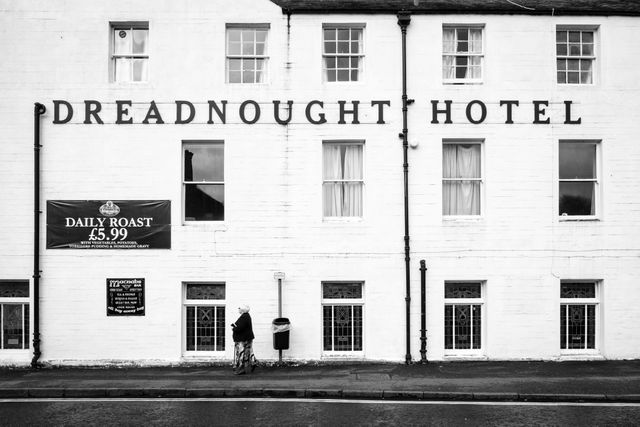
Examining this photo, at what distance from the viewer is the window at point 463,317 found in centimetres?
1424

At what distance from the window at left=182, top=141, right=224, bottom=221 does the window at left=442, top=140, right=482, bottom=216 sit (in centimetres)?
581

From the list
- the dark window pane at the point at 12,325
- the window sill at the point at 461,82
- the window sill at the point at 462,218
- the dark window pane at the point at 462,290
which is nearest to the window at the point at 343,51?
the window sill at the point at 461,82

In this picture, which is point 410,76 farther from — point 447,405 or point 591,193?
point 447,405

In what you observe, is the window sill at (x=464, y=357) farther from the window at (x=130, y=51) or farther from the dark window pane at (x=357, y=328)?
the window at (x=130, y=51)

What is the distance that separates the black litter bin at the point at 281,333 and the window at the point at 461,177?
4946 millimetres

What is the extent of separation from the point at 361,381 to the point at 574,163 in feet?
26.1

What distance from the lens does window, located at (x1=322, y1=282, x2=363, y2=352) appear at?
46.6ft

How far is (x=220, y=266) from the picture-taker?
14000 mm

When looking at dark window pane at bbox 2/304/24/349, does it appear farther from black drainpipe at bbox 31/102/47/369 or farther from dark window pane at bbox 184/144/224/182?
dark window pane at bbox 184/144/224/182

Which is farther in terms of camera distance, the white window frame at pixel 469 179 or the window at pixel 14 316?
the white window frame at pixel 469 179

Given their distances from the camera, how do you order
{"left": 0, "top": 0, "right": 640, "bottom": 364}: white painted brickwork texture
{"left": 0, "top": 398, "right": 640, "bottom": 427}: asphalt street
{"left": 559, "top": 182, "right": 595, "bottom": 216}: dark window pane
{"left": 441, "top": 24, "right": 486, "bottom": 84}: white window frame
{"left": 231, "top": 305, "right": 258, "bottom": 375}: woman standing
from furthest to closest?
{"left": 559, "top": 182, "right": 595, "bottom": 216}: dark window pane < {"left": 441, "top": 24, "right": 486, "bottom": 84}: white window frame < {"left": 0, "top": 0, "right": 640, "bottom": 364}: white painted brickwork texture < {"left": 231, "top": 305, "right": 258, "bottom": 375}: woman standing < {"left": 0, "top": 398, "right": 640, "bottom": 427}: asphalt street

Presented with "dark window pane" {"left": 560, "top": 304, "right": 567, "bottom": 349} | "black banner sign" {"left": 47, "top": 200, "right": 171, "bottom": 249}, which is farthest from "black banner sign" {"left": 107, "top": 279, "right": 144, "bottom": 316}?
"dark window pane" {"left": 560, "top": 304, "right": 567, "bottom": 349}

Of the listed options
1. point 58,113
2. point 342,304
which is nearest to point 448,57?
point 342,304

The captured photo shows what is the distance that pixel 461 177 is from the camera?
1446 cm
